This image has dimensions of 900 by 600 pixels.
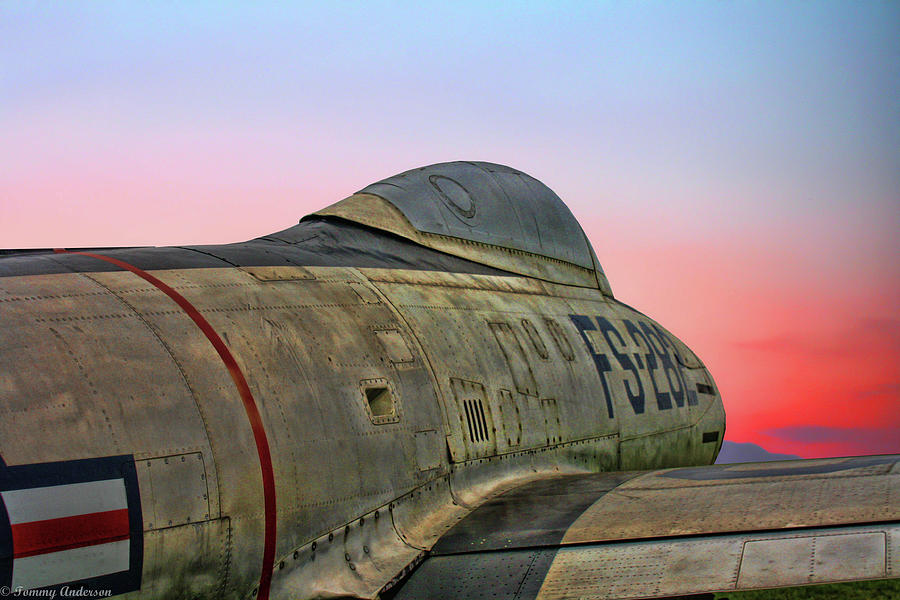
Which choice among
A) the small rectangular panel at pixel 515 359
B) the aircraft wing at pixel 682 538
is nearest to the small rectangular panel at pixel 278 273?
the small rectangular panel at pixel 515 359

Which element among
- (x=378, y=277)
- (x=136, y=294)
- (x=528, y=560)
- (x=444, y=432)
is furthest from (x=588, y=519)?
(x=136, y=294)

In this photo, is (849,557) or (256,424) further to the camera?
(256,424)

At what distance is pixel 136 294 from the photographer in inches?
217

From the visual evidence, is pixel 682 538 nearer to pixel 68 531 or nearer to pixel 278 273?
pixel 278 273

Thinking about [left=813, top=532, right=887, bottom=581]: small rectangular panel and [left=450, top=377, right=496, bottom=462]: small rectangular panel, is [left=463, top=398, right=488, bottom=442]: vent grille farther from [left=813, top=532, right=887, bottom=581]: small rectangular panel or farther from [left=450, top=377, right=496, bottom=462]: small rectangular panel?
[left=813, top=532, right=887, bottom=581]: small rectangular panel

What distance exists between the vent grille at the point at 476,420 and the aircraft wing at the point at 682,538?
21.9 inches

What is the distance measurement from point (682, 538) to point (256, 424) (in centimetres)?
263

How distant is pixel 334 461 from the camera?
226 inches

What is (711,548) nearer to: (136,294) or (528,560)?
(528,560)

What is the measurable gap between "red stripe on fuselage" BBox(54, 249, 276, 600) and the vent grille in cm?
210

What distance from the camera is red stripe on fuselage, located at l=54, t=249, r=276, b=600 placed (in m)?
5.22

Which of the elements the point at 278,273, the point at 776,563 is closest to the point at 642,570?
the point at 776,563

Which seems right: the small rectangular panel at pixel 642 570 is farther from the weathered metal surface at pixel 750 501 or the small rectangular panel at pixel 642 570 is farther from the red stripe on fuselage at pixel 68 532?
the red stripe on fuselage at pixel 68 532

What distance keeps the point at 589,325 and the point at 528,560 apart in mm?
4375
